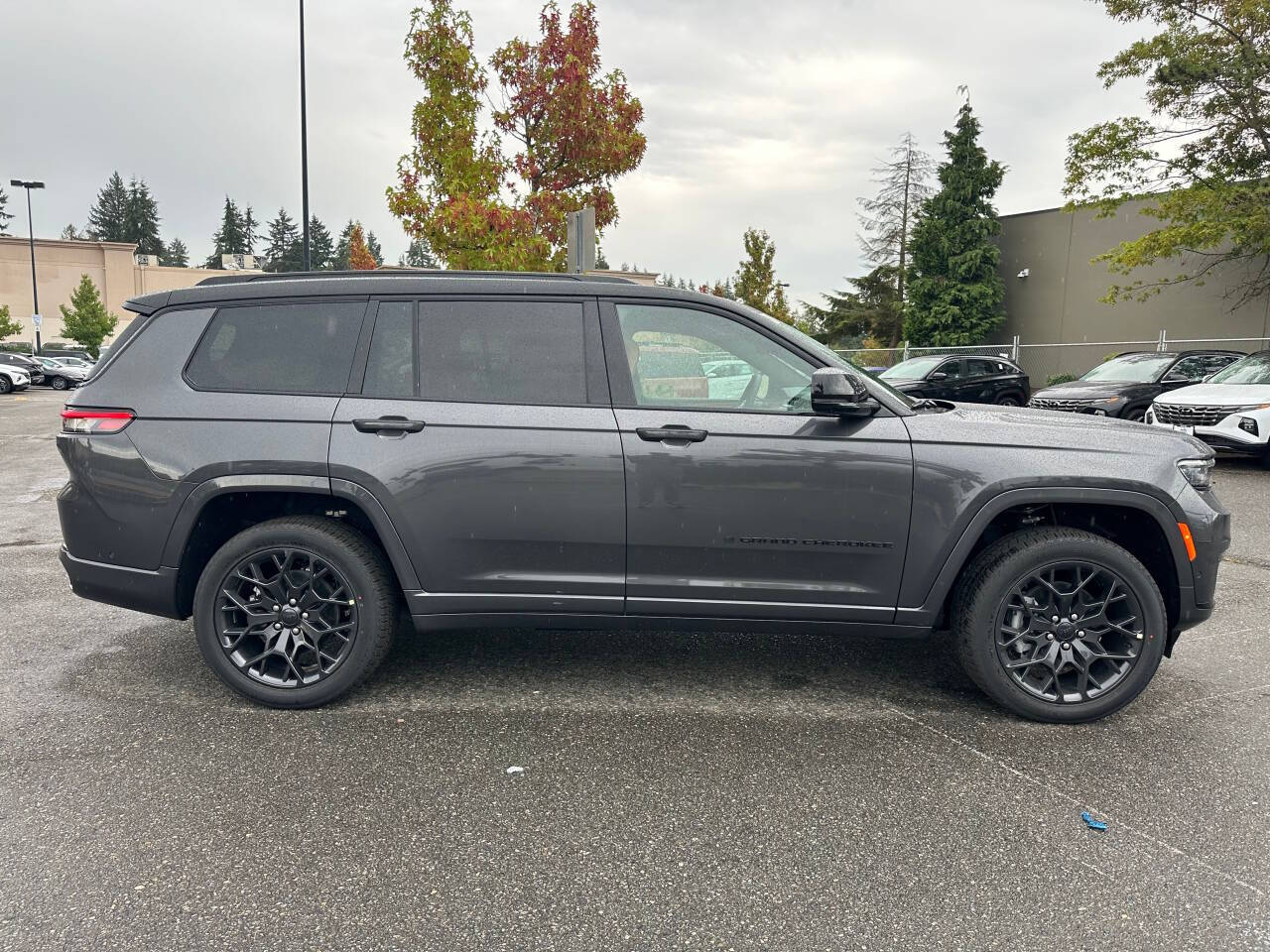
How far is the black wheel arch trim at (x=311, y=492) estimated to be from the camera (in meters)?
3.50

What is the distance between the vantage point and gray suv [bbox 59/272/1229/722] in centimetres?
343

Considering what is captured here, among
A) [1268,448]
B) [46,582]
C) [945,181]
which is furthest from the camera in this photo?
[945,181]

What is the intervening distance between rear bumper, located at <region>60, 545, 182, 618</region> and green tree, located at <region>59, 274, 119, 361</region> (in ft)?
201

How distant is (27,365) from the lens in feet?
116

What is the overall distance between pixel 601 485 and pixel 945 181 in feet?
107

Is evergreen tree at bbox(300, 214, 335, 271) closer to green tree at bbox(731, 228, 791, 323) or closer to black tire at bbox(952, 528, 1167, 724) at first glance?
green tree at bbox(731, 228, 791, 323)

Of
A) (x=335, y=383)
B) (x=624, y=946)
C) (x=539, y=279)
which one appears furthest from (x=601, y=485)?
(x=624, y=946)

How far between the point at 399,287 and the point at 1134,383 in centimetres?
1348

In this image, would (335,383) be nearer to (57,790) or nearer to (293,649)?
(293,649)

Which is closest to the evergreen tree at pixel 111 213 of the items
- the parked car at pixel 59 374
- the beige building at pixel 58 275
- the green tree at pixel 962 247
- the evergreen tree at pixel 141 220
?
the evergreen tree at pixel 141 220

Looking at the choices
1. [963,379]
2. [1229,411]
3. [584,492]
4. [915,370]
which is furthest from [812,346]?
[963,379]

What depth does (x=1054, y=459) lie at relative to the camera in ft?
11.2

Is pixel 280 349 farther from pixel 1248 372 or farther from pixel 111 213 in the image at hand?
pixel 111 213

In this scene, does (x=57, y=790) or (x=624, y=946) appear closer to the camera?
(x=624, y=946)
